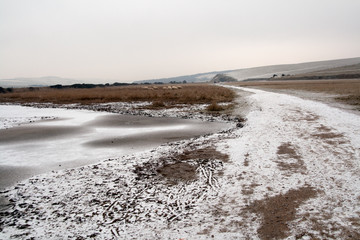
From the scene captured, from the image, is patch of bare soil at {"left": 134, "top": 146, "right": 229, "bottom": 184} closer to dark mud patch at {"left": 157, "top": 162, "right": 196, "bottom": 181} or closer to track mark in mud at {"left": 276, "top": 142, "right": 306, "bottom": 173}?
dark mud patch at {"left": 157, "top": 162, "right": 196, "bottom": 181}

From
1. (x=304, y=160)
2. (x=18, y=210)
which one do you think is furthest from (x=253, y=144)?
(x=18, y=210)

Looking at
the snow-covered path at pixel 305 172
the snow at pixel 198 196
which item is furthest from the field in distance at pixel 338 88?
the snow at pixel 198 196

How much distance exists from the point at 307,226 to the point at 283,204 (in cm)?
73

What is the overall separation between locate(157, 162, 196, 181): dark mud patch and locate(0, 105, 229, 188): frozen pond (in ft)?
7.15

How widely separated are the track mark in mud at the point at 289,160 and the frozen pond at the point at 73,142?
13.5 ft

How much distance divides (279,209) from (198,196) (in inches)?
61.3

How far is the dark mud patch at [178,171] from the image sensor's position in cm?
611

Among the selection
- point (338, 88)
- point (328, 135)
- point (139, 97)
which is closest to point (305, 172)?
point (328, 135)

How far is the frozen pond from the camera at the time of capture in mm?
7409

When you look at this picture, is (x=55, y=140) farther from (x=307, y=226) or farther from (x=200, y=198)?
(x=307, y=226)

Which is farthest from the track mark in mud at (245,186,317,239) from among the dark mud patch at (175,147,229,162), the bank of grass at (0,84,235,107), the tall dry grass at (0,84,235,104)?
the tall dry grass at (0,84,235,104)

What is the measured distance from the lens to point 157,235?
3.84 m

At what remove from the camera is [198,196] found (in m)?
5.05

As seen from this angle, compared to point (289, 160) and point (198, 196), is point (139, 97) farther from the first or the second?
point (198, 196)
